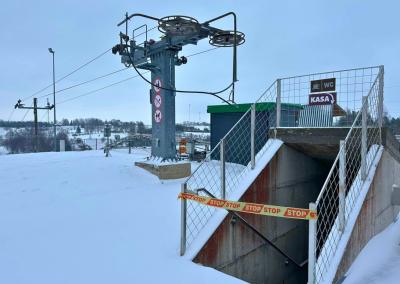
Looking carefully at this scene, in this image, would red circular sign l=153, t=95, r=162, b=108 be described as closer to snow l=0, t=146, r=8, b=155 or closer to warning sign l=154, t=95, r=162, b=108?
warning sign l=154, t=95, r=162, b=108

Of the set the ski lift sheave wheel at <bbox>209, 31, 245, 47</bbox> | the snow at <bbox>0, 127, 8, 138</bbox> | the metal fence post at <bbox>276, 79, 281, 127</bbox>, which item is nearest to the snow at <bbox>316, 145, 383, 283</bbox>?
the metal fence post at <bbox>276, 79, 281, 127</bbox>

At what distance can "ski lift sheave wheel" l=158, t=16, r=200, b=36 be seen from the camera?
736 centimetres

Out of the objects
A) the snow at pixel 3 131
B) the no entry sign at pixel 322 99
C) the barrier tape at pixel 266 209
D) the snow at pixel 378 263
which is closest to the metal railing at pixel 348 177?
the barrier tape at pixel 266 209

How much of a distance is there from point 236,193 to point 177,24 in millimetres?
4500

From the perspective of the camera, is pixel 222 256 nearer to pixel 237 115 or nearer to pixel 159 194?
pixel 159 194

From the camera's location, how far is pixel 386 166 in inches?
226

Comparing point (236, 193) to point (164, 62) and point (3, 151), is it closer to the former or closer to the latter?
point (164, 62)

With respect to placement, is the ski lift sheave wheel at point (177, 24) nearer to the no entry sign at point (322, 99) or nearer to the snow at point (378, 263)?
the no entry sign at point (322, 99)

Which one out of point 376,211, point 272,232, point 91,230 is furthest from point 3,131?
point 376,211

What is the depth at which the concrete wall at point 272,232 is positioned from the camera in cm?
477

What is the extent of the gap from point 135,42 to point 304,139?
228 inches

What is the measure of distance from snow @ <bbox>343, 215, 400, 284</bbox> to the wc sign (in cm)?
292

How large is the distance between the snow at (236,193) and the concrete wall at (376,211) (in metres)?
1.67

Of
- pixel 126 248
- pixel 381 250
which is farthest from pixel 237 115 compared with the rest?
pixel 126 248
